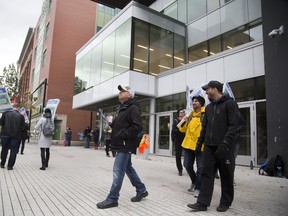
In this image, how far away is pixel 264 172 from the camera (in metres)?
9.12

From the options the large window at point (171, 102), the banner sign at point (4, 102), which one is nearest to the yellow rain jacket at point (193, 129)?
the banner sign at point (4, 102)

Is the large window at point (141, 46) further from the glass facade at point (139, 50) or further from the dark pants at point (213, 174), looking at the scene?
the dark pants at point (213, 174)

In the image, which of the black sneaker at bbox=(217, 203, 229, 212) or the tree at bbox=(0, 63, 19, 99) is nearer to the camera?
the black sneaker at bbox=(217, 203, 229, 212)

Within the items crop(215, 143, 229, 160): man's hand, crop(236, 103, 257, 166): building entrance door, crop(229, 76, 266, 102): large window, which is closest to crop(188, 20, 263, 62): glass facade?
crop(229, 76, 266, 102): large window

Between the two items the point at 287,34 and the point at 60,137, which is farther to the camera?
the point at 60,137

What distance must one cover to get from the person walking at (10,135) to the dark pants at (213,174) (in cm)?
599

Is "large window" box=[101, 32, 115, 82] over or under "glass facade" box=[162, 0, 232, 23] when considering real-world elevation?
under

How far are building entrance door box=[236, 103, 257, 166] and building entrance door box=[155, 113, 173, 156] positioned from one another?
197 inches

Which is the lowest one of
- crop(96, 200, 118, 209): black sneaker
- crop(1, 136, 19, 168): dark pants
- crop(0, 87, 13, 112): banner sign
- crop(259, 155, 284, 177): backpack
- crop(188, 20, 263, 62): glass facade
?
crop(96, 200, 118, 209): black sneaker

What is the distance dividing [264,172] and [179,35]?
42.2 feet

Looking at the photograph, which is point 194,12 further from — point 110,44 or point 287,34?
point 287,34

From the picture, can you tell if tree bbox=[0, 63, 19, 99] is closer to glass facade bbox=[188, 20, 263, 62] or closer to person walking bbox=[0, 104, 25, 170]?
glass facade bbox=[188, 20, 263, 62]

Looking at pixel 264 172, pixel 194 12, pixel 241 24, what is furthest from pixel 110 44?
pixel 264 172

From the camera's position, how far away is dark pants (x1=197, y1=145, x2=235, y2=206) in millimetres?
4133
